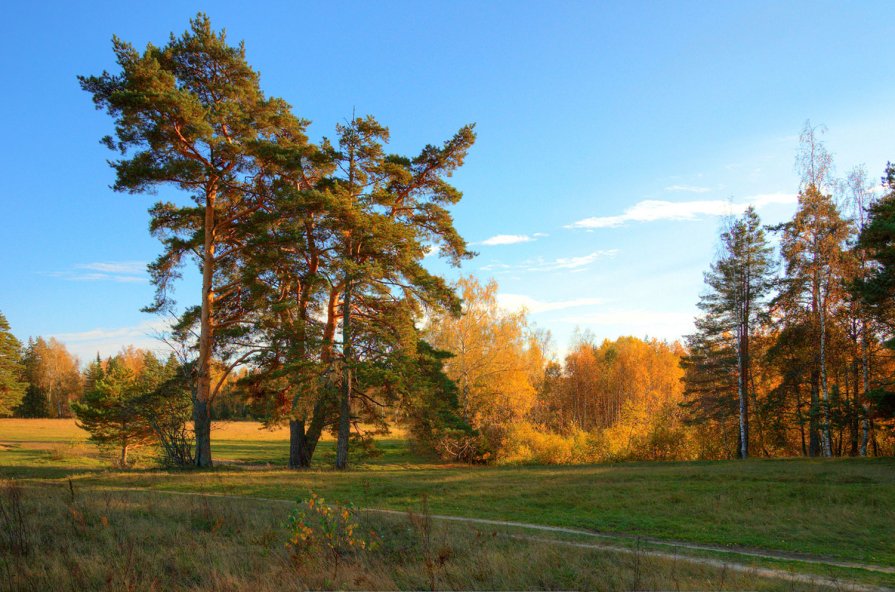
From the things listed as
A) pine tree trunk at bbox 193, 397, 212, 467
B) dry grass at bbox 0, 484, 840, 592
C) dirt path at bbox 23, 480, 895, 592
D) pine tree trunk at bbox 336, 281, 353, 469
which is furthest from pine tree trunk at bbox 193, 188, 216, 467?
dirt path at bbox 23, 480, 895, 592

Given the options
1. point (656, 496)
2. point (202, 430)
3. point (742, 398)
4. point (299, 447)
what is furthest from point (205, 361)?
point (742, 398)

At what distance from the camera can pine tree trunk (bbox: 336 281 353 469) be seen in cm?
2162

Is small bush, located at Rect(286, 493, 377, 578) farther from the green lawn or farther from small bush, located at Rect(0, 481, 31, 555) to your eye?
the green lawn

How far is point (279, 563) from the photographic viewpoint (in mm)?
7059

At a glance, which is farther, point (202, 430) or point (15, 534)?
point (202, 430)

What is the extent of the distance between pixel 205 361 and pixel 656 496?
721 inches

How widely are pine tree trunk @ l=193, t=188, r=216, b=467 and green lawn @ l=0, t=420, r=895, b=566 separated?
4.85 ft

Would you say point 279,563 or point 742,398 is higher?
point 742,398

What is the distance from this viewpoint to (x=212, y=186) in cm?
2198

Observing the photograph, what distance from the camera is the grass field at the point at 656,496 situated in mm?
10570

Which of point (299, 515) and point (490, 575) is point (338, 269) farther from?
point (490, 575)

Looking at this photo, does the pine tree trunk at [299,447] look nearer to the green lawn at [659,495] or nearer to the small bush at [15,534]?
the green lawn at [659,495]

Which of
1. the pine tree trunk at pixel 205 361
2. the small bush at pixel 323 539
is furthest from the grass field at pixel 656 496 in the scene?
the pine tree trunk at pixel 205 361

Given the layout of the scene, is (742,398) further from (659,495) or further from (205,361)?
(205,361)
